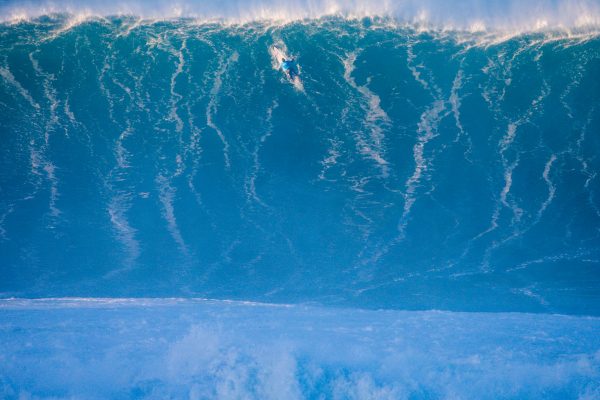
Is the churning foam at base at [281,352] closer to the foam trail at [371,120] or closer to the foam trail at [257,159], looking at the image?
the foam trail at [257,159]

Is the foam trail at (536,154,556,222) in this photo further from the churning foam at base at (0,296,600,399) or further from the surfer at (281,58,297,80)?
the surfer at (281,58,297,80)

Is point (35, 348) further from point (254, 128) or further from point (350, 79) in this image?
point (350, 79)

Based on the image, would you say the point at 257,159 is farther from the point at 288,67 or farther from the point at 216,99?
the point at 288,67

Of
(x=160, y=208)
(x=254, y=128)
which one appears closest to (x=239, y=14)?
(x=254, y=128)

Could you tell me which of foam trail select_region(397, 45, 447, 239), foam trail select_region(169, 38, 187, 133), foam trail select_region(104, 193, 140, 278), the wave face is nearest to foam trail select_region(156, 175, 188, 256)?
the wave face

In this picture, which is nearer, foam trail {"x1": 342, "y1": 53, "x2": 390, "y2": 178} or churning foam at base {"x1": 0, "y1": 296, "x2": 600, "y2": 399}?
foam trail {"x1": 342, "y1": 53, "x2": 390, "y2": 178}

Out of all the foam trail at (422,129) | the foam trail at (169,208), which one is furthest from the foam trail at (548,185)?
the foam trail at (169,208)

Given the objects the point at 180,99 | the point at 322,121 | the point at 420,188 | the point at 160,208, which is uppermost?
the point at 180,99
